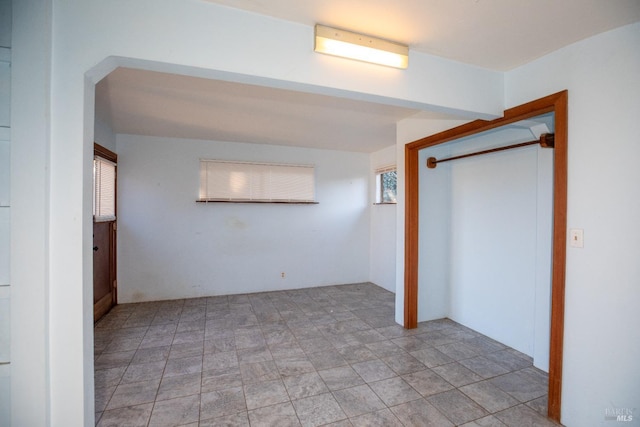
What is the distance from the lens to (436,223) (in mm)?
3449

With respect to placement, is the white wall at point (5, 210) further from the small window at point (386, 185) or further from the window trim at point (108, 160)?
the small window at point (386, 185)

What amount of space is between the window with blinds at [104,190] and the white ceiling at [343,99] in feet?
1.72

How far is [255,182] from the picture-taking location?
180 inches

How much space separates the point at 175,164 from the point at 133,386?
9.83ft

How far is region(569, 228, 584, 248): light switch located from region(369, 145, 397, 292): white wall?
2902 millimetres

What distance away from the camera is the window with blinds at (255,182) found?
437cm

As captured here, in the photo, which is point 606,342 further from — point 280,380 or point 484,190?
point 280,380

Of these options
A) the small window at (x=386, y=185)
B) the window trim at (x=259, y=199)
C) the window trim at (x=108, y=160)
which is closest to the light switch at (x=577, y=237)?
the small window at (x=386, y=185)

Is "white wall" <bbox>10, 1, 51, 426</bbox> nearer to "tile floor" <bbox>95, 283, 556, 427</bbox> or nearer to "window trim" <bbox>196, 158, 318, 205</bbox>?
"tile floor" <bbox>95, 283, 556, 427</bbox>

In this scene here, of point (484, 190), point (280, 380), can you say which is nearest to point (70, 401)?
point (280, 380)

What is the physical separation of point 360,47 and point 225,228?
11.5 feet

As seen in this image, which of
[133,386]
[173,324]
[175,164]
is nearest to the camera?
[133,386]

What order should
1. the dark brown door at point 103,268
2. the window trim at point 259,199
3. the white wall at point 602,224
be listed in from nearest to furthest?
1. the white wall at point 602,224
2. the dark brown door at point 103,268
3. the window trim at point 259,199

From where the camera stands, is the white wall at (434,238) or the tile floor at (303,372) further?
the white wall at (434,238)
